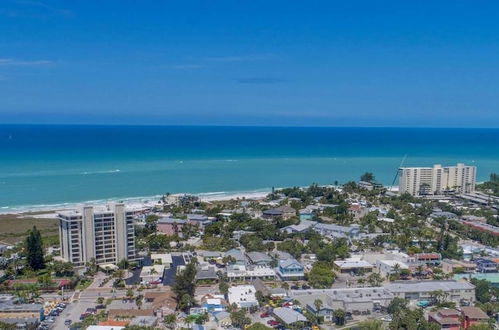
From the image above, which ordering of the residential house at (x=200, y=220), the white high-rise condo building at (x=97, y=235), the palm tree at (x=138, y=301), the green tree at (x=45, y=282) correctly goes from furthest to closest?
1. the residential house at (x=200, y=220)
2. the white high-rise condo building at (x=97, y=235)
3. the green tree at (x=45, y=282)
4. the palm tree at (x=138, y=301)

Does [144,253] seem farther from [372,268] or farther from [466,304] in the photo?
[466,304]

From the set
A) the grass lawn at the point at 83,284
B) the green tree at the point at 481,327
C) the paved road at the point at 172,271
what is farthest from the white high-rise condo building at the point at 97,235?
the green tree at the point at 481,327

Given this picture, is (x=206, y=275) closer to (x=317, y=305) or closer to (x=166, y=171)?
(x=317, y=305)

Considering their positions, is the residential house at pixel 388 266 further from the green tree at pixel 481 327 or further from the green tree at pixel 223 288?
the green tree at pixel 223 288

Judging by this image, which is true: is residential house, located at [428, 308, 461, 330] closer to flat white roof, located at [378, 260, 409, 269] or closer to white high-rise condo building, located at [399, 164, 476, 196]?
flat white roof, located at [378, 260, 409, 269]

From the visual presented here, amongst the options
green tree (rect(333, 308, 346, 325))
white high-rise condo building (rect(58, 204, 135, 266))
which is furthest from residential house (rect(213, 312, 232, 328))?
white high-rise condo building (rect(58, 204, 135, 266))

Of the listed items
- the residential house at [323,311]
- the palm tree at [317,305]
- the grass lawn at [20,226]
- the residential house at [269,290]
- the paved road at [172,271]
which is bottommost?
the grass lawn at [20,226]
